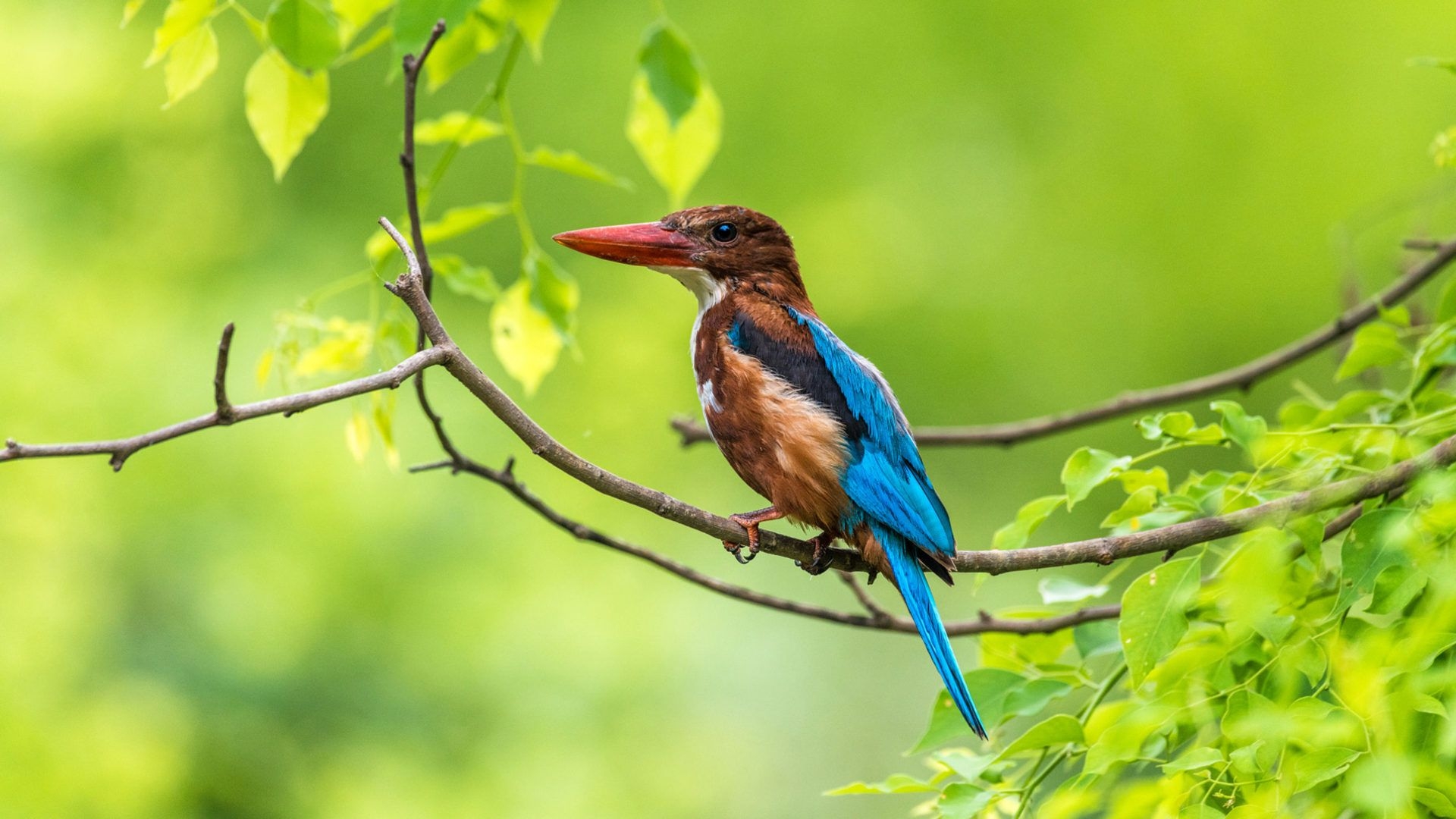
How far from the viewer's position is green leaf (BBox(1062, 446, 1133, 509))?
1589 mm

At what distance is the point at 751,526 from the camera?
1866 mm

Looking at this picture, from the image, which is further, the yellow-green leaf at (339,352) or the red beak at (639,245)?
the red beak at (639,245)

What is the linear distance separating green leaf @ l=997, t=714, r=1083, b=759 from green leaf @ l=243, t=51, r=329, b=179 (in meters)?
1.27

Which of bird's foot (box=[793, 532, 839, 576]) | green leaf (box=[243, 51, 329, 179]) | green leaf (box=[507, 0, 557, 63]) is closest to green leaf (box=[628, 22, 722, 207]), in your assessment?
green leaf (box=[507, 0, 557, 63])

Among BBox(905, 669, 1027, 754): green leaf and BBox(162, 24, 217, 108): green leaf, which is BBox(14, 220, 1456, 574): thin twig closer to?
BBox(905, 669, 1027, 754): green leaf

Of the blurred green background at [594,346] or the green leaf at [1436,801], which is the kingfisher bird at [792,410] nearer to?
the green leaf at [1436,801]

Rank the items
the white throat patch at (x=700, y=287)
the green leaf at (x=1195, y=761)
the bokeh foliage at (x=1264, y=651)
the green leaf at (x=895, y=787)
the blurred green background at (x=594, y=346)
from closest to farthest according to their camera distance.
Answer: the bokeh foliage at (x=1264, y=651) < the green leaf at (x=1195, y=761) < the green leaf at (x=895, y=787) < the white throat patch at (x=700, y=287) < the blurred green background at (x=594, y=346)

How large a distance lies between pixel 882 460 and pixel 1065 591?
0.43 m

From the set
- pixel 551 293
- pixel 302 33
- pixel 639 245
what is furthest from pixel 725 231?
pixel 302 33

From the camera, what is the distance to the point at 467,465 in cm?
193

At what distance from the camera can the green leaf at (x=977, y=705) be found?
1.73 meters

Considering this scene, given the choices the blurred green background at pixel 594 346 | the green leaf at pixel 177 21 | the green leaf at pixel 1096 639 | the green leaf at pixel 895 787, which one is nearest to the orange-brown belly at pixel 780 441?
the green leaf at pixel 1096 639

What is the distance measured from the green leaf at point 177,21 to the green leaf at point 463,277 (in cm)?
48

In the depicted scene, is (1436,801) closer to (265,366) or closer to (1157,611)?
(1157,611)
